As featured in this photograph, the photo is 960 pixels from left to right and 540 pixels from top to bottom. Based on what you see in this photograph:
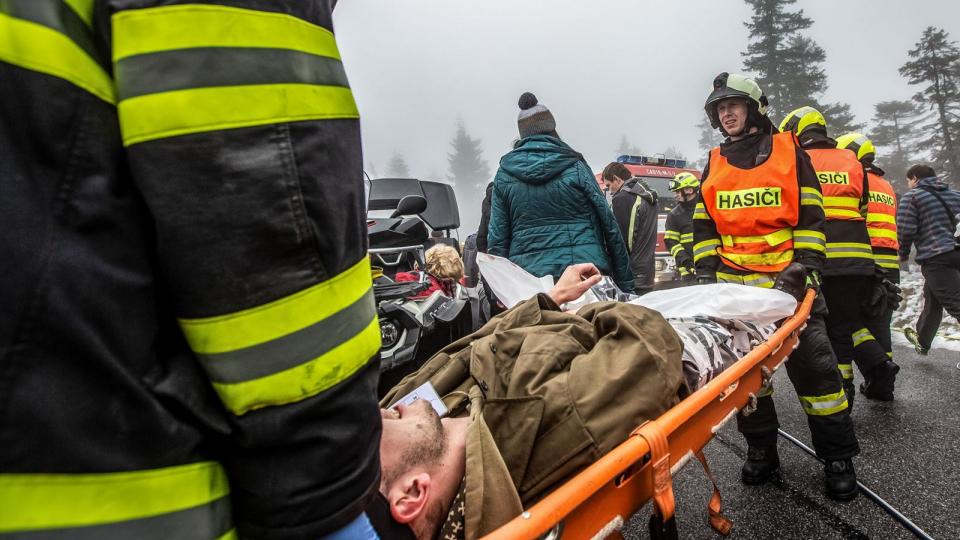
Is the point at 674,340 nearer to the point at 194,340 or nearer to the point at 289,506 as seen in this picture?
the point at 289,506

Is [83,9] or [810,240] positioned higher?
[83,9]

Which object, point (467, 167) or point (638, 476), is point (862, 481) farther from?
point (467, 167)

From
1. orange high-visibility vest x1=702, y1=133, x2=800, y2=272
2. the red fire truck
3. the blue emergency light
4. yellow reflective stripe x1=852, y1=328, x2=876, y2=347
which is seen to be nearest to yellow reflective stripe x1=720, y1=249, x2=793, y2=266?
orange high-visibility vest x1=702, y1=133, x2=800, y2=272

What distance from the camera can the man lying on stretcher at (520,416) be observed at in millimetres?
1014

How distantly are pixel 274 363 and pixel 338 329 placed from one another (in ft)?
0.29

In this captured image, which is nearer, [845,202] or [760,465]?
[760,465]

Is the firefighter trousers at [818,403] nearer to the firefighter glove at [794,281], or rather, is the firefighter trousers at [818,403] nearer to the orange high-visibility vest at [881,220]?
the firefighter glove at [794,281]

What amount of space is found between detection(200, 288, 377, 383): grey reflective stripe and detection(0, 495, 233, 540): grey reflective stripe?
176 millimetres

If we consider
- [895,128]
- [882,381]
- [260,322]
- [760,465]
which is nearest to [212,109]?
[260,322]

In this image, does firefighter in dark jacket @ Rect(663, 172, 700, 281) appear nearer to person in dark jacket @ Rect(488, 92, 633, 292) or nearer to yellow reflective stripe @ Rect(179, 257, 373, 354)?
person in dark jacket @ Rect(488, 92, 633, 292)

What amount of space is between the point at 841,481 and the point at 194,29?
290cm

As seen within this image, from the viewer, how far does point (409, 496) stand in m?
0.98

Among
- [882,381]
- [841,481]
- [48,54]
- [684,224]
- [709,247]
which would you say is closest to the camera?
[48,54]

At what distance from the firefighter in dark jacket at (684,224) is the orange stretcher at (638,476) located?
3652mm
